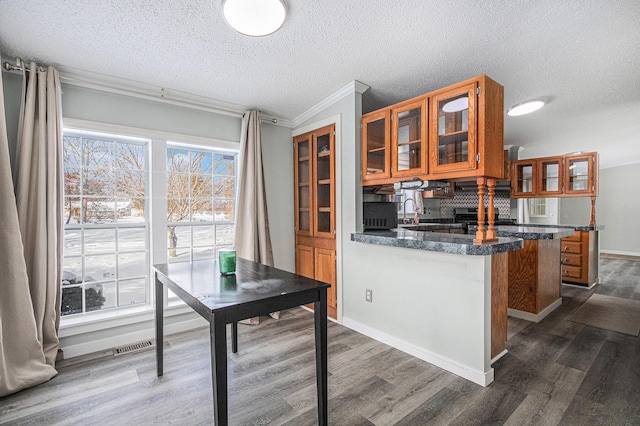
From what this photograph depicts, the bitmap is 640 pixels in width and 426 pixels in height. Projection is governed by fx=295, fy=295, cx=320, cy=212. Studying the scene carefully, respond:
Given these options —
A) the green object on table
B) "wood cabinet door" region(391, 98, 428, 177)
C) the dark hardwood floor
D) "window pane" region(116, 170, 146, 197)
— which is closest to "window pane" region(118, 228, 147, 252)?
"window pane" region(116, 170, 146, 197)

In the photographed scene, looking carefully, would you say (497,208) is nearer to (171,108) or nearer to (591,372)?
(591,372)

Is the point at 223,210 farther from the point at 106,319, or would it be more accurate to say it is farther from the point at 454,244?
the point at 454,244

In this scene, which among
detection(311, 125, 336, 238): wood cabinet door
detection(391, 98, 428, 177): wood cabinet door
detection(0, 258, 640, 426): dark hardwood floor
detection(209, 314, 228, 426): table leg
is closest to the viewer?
detection(209, 314, 228, 426): table leg

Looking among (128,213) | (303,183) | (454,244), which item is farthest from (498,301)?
(128,213)

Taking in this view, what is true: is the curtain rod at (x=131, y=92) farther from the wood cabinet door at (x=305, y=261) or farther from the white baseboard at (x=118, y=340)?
the white baseboard at (x=118, y=340)

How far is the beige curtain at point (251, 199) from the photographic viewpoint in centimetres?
327

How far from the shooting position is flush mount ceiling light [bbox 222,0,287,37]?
161 centimetres

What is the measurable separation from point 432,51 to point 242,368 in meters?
2.79

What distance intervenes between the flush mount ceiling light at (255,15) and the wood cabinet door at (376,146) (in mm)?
1285

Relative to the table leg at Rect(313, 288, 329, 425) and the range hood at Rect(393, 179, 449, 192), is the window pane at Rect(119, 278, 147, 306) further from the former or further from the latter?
the range hood at Rect(393, 179, 449, 192)

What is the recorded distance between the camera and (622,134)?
4.54 m

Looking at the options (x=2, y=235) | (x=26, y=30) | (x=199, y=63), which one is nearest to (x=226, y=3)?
(x=199, y=63)

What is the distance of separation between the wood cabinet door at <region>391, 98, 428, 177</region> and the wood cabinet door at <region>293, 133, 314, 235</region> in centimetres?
116

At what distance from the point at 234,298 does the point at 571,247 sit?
520cm
